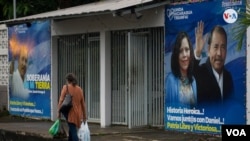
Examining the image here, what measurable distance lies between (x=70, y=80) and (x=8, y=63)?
342 inches

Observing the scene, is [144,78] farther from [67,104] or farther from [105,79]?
[67,104]

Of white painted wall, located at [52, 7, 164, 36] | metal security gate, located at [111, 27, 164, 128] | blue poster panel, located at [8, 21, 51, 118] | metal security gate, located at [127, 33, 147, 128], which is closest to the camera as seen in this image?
white painted wall, located at [52, 7, 164, 36]

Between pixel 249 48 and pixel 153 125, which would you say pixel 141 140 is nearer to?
pixel 153 125

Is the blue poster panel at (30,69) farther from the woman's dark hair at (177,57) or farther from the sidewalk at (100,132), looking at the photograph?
A: the woman's dark hair at (177,57)

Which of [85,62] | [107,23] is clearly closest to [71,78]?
[107,23]

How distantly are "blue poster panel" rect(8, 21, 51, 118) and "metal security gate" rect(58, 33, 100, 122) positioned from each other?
0.48 meters

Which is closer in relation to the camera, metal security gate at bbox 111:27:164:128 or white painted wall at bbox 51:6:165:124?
white painted wall at bbox 51:6:165:124

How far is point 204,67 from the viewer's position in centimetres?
1267

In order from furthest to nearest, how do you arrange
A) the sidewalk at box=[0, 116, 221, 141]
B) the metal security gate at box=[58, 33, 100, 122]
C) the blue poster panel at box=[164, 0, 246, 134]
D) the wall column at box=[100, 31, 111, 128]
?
the metal security gate at box=[58, 33, 100, 122], the wall column at box=[100, 31, 111, 128], the sidewalk at box=[0, 116, 221, 141], the blue poster panel at box=[164, 0, 246, 134]

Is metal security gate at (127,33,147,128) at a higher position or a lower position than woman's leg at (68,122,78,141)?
higher

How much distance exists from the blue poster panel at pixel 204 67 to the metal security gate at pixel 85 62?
3.05m

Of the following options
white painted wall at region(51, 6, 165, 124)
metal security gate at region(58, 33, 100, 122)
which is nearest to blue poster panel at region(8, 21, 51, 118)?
metal security gate at region(58, 33, 100, 122)

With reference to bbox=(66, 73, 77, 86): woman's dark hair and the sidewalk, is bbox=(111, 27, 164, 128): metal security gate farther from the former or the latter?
bbox=(66, 73, 77, 86): woman's dark hair

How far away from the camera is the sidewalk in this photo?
12633mm
